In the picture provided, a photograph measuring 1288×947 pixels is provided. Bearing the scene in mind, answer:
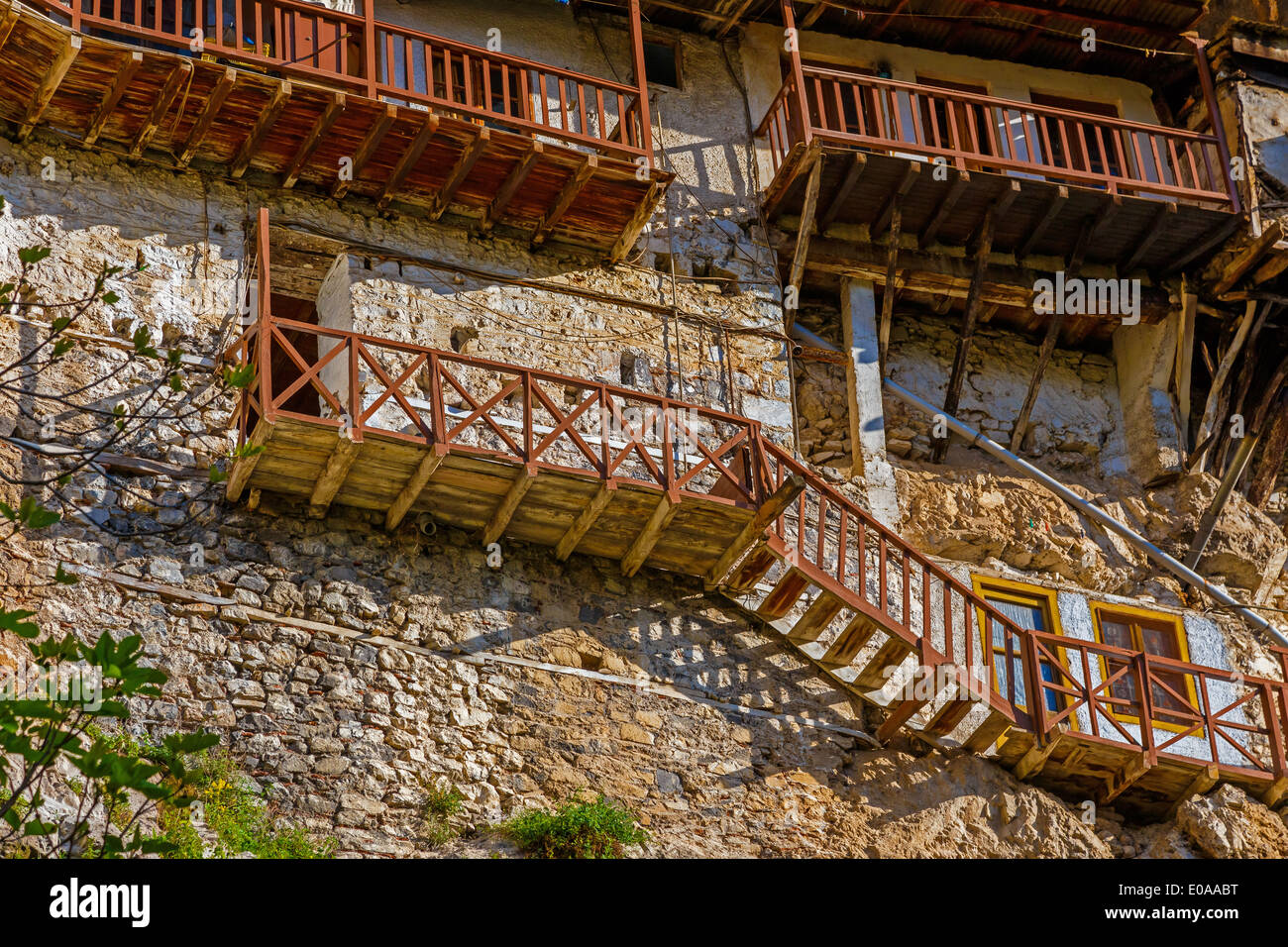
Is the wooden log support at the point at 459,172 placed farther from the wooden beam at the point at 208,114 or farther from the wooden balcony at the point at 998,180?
the wooden balcony at the point at 998,180

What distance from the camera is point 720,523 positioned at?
13562 mm

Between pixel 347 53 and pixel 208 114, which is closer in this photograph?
pixel 208 114

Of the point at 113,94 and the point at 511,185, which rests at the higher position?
the point at 113,94

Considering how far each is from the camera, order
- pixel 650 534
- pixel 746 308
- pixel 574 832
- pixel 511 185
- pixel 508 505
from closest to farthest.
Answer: pixel 574 832
pixel 508 505
pixel 650 534
pixel 511 185
pixel 746 308

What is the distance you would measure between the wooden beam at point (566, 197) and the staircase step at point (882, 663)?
4.54m

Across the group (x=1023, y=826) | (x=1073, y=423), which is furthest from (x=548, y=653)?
(x=1073, y=423)

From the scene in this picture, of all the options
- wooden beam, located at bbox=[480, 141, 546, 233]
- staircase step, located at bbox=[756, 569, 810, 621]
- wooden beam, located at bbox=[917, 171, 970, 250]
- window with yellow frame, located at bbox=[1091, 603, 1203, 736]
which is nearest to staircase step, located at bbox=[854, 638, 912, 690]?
staircase step, located at bbox=[756, 569, 810, 621]

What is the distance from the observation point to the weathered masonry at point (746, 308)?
13336 mm

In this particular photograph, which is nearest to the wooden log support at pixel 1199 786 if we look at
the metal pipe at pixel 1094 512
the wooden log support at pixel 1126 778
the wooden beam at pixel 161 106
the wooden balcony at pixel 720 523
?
the wooden balcony at pixel 720 523

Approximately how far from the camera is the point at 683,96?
17.2m

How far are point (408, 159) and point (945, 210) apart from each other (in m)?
4.97

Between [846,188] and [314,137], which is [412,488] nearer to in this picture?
[314,137]

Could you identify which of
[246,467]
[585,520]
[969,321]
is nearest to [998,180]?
[969,321]

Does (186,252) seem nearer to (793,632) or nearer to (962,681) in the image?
(793,632)
